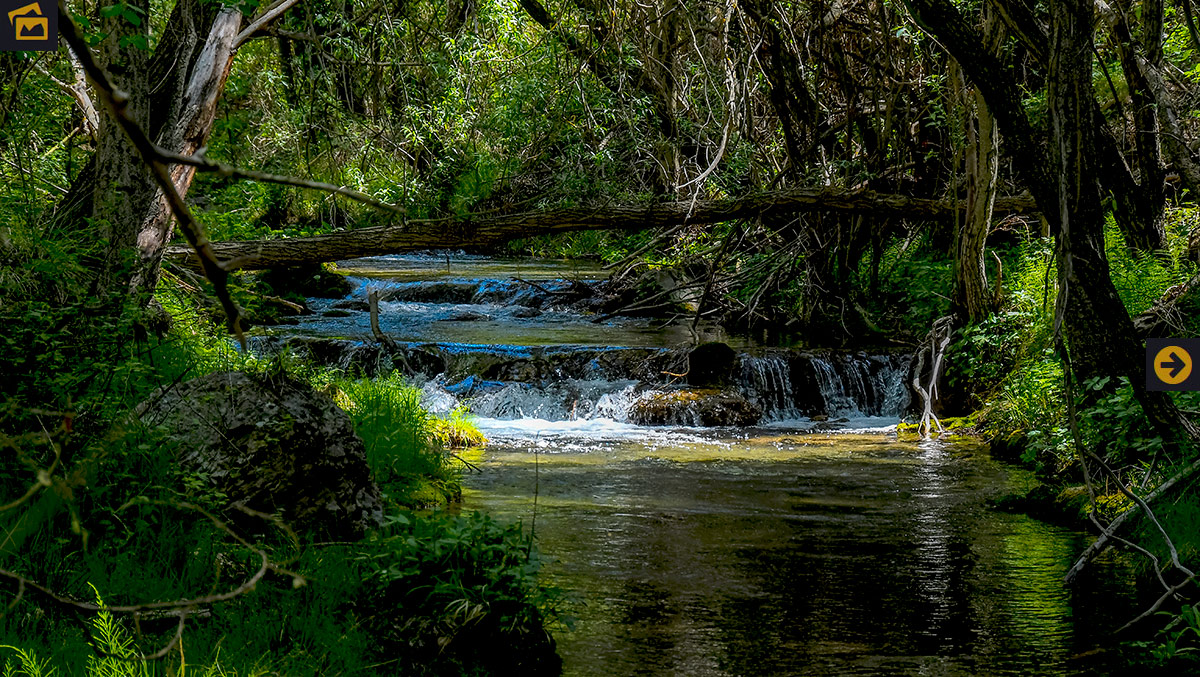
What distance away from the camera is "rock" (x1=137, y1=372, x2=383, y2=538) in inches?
207

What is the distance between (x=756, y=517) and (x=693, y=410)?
4603 millimetres

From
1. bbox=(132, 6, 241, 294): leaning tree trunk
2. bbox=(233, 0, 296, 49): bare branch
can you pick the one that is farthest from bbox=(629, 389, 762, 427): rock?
bbox=(233, 0, 296, 49): bare branch

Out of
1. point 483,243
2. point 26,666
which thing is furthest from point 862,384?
point 26,666

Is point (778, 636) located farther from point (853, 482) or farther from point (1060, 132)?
point (853, 482)

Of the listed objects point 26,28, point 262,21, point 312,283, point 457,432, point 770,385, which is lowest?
point 457,432

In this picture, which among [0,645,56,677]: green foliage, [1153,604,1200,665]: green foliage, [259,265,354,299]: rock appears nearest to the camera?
[0,645,56,677]: green foliage

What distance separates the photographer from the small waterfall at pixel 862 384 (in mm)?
12594

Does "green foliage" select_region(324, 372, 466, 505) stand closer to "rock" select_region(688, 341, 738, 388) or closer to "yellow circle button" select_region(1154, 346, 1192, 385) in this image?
"yellow circle button" select_region(1154, 346, 1192, 385)

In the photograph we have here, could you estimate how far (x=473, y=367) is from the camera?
13094 millimetres

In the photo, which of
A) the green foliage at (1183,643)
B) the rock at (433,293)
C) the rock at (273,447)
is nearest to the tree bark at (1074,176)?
the green foliage at (1183,643)

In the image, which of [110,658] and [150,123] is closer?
[110,658]

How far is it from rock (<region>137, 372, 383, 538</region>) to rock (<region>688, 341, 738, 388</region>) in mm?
7274

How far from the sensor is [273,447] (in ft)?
17.7

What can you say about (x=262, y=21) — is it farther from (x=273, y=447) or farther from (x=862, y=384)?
(x=862, y=384)
